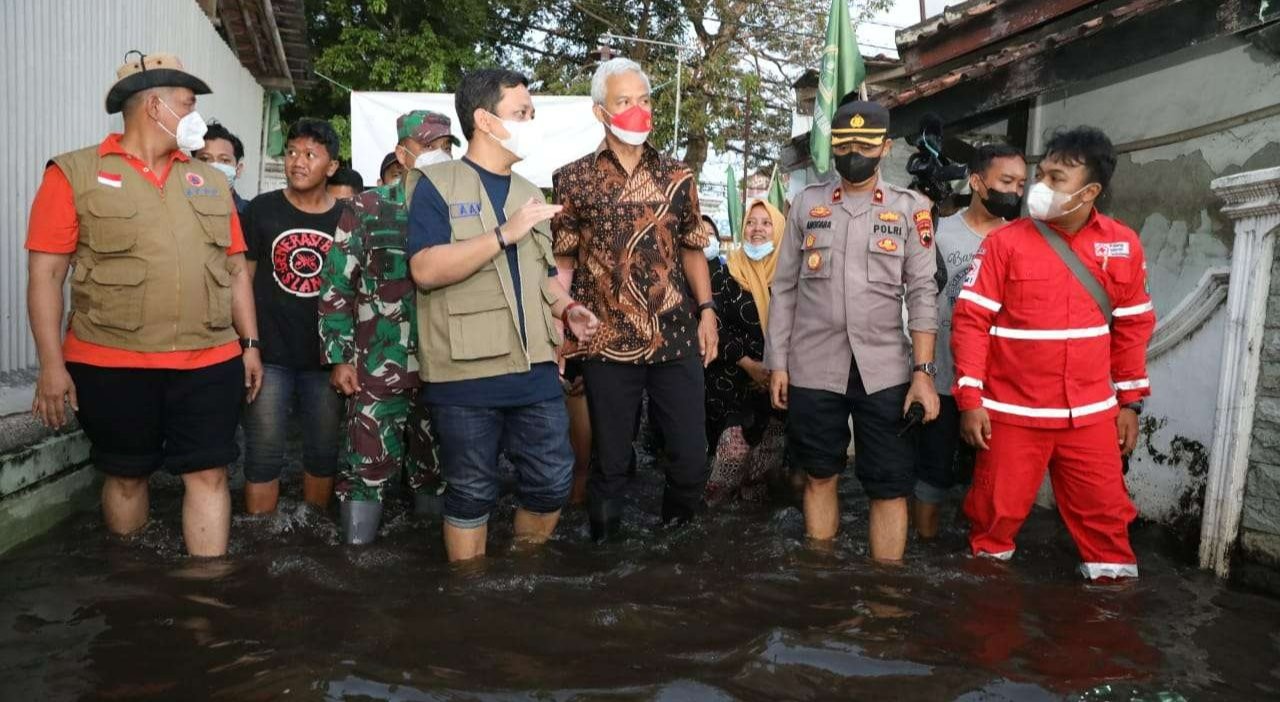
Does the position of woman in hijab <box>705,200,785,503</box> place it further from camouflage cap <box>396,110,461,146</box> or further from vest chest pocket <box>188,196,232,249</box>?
vest chest pocket <box>188,196,232,249</box>

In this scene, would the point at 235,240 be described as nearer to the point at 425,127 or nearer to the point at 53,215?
the point at 53,215

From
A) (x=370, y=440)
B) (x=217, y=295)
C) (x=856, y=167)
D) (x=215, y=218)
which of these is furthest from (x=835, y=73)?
(x=217, y=295)

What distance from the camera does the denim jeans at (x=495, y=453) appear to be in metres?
3.48

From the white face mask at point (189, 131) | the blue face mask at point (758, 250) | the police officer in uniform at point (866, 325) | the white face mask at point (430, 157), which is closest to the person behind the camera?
the white face mask at point (189, 131)

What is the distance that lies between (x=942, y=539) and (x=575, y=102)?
7.51 m

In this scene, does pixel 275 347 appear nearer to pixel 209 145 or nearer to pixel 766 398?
pixel 209 145

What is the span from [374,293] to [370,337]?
20 cm

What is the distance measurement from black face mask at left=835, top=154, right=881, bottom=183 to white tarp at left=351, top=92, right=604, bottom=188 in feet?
22.8

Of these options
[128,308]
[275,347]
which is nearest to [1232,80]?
[275,347]

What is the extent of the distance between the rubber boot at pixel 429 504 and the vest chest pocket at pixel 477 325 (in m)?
1.55

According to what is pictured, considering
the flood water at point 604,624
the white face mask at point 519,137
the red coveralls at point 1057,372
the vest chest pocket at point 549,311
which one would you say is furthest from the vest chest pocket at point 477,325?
the red coveralls at point 1057,372

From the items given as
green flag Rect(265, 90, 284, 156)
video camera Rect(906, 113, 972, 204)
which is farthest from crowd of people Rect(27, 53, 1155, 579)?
green flag Rect(265, 90, 284, 156)

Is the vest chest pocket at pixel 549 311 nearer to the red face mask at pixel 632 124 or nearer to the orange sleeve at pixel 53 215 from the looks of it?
the red face mask at pixel 632 124

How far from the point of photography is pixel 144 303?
11.1 feet
